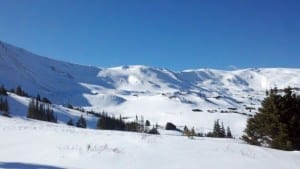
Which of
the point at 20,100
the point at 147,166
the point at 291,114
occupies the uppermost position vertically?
the point at 20,100

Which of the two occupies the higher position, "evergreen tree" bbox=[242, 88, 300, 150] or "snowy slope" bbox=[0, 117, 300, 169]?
"evergreen tree" bbox=[242, 88, 300, 150]

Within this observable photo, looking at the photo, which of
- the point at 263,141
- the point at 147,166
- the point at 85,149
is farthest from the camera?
the point at 263,141

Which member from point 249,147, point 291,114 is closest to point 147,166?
point 249,147

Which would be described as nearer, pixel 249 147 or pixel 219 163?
pixel 219 163

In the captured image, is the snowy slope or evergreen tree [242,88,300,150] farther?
evergreen tree [242,88,300,150]

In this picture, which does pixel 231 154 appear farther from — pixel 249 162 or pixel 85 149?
pixel 85 149

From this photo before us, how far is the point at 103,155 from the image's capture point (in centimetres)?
1716

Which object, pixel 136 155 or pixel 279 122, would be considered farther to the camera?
pixel 279 122

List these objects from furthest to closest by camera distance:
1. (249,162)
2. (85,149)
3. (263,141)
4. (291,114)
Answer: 1. (263,141)
2. (291,114)
3. (85,149)
4. (249,162)

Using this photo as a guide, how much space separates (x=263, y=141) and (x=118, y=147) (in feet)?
52.7

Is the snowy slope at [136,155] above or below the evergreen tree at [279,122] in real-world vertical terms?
below

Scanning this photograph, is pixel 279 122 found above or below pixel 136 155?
above

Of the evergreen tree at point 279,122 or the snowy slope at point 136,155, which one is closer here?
the snowy slope at point 136,155

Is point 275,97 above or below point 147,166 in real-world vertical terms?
above
